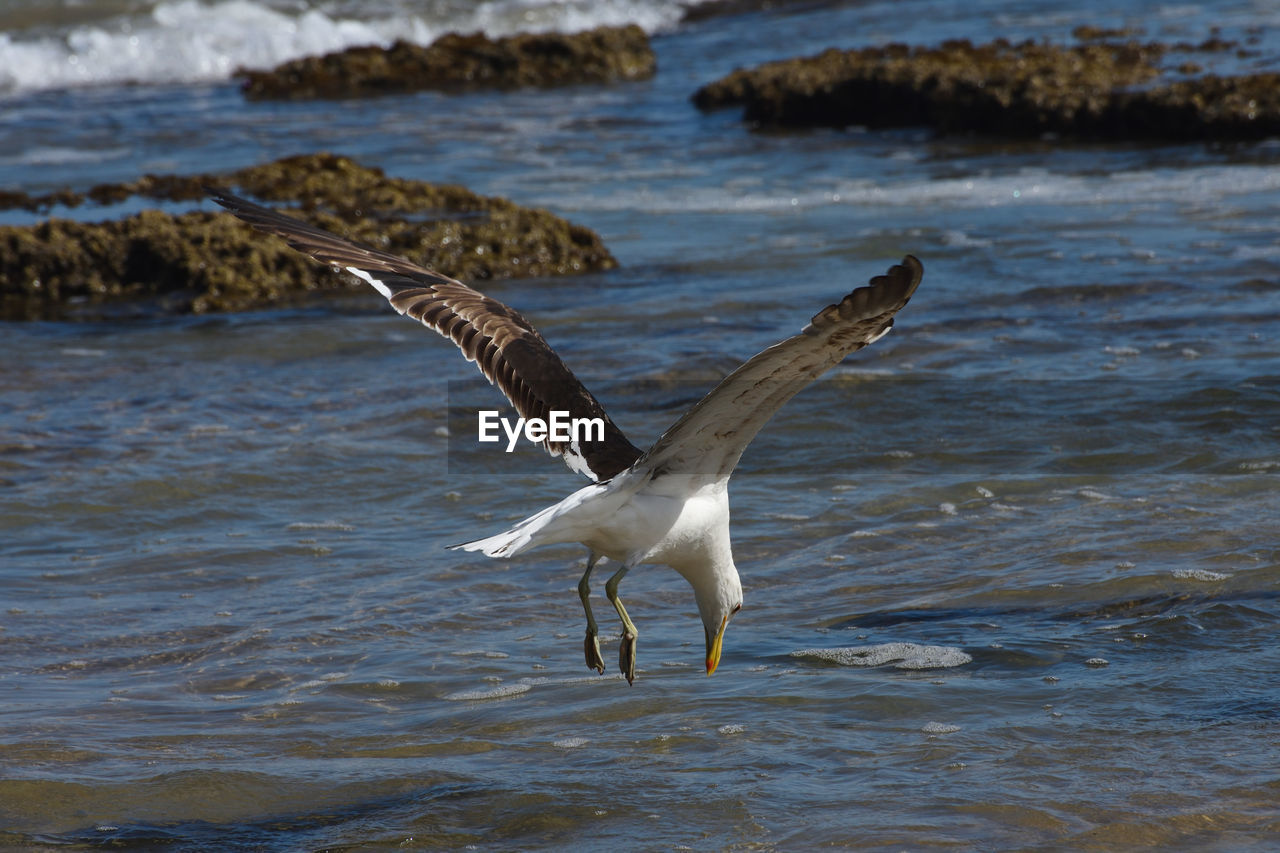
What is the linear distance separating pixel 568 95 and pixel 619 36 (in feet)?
7.53

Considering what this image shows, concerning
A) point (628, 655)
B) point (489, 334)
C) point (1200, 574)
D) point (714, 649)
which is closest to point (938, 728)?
point (714, 649)

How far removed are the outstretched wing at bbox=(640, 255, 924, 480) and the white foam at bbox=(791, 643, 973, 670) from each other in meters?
0.97

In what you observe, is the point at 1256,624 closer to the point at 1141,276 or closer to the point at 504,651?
the point at 504,651

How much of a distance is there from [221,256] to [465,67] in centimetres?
1197

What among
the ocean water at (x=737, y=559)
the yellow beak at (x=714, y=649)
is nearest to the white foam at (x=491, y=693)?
the ocean water at (x=737, y=559)

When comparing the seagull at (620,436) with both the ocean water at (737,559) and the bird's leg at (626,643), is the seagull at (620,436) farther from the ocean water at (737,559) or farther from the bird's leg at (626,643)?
the ocean water at (737,559)

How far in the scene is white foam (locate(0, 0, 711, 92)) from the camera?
23156 millimetres

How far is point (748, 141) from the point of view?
16.8 metres

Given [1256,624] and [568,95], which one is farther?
[568,95]

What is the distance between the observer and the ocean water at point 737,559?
4422 millimetres

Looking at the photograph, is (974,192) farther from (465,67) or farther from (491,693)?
(465,67)

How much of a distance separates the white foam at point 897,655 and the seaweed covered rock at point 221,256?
6347mm

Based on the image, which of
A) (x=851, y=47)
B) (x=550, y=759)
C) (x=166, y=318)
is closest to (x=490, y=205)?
(x=166, y=318)

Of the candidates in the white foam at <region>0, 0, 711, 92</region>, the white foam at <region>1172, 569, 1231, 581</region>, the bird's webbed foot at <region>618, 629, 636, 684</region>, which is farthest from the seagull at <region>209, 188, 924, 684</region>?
the white foam at <region>0, 0, 711, 92</region>
